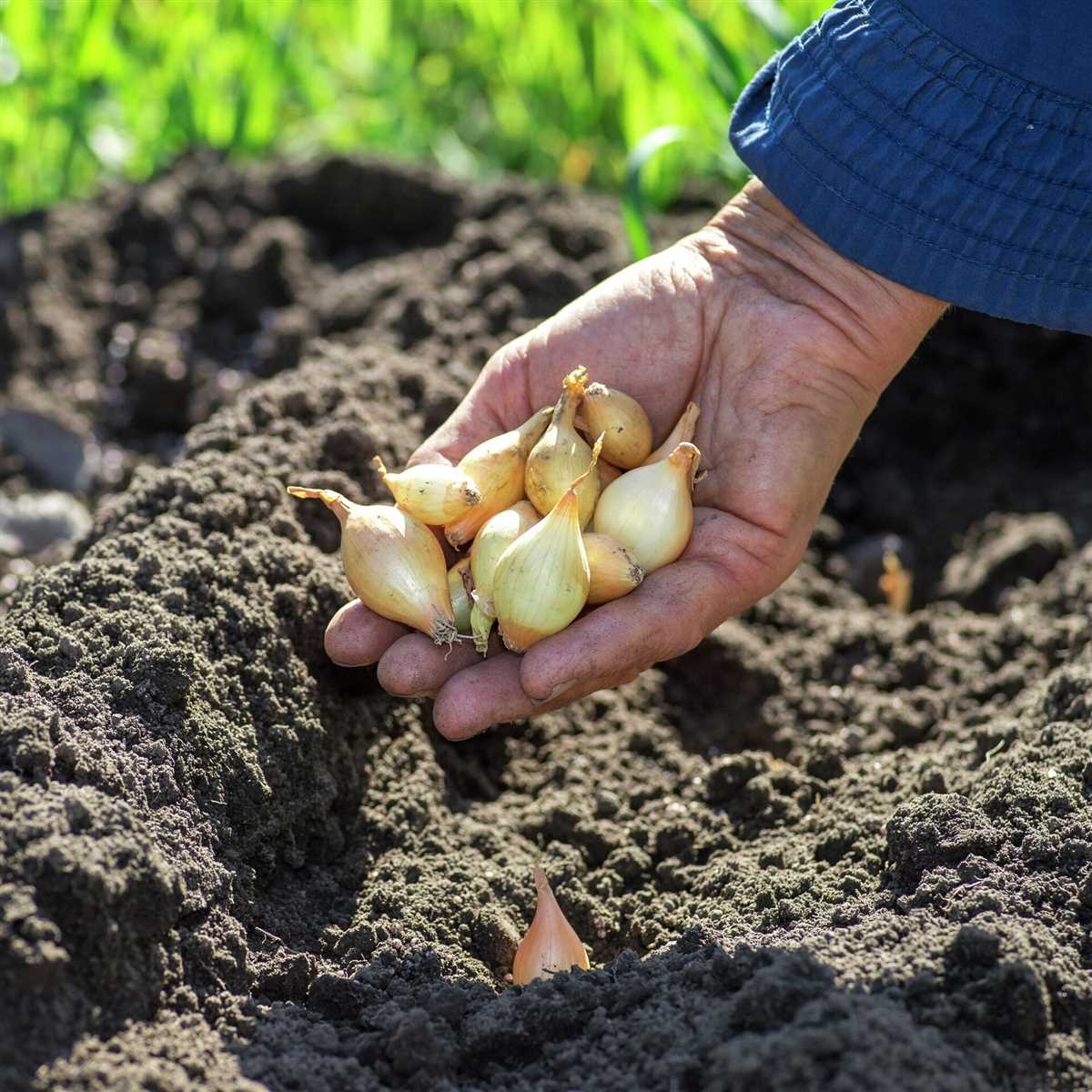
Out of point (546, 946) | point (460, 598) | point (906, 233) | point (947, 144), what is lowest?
point (546, 946)

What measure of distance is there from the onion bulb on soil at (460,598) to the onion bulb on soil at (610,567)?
19 centimetres

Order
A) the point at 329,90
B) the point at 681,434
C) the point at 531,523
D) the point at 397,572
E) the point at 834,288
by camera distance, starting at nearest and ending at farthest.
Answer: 1. the point at 397,572
2. the point at 531,523
3. the point at 681,434
4. the point at 834,288
5. the point at 329,90

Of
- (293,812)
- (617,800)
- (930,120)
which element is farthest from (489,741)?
(930,120)

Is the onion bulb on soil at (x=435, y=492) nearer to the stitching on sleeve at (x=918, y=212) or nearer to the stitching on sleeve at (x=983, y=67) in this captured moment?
the stitching on sleeve at (x=918, y=212)

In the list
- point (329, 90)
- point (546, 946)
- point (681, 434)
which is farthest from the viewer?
point (329, 90)

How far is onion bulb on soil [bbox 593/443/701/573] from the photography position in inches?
77.3

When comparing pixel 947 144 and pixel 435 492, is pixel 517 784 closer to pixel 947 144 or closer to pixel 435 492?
pixel 435 492

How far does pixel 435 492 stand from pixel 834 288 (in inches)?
30.7

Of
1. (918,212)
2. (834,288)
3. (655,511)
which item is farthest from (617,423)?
(918,212)

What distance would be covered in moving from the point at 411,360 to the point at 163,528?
848 mm

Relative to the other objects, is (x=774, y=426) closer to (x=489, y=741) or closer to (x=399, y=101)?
(x=489, y=741)

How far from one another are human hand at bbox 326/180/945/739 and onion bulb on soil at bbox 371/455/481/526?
0.48ft

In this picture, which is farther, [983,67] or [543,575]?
[983,67]

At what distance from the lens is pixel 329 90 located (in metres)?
4.25
